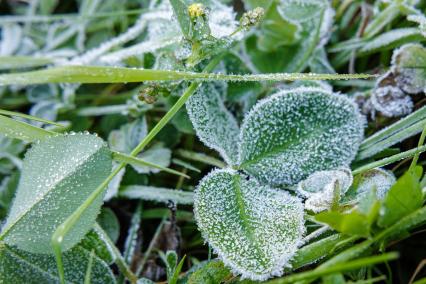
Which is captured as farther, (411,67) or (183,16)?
(411,67)

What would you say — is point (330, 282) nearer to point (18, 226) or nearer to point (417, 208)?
point (417, 208)

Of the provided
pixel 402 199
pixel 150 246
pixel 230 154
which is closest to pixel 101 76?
pixel 230 154

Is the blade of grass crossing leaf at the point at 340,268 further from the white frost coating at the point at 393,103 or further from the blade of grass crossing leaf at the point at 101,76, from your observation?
the white frost coating at the point at 393,103

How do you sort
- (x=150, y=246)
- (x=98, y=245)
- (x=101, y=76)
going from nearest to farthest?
(x=101, y=76) → (x=98, y=245) → (x=150, y=246)

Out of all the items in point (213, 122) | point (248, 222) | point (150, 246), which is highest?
point (213, 122)

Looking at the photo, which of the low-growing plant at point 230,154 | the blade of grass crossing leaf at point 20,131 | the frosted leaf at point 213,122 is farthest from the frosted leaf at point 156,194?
the blade of grass crossing leaf at point 20,131

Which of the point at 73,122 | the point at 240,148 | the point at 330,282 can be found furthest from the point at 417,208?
the point at 73,122

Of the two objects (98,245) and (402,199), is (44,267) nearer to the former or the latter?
(98,245)
